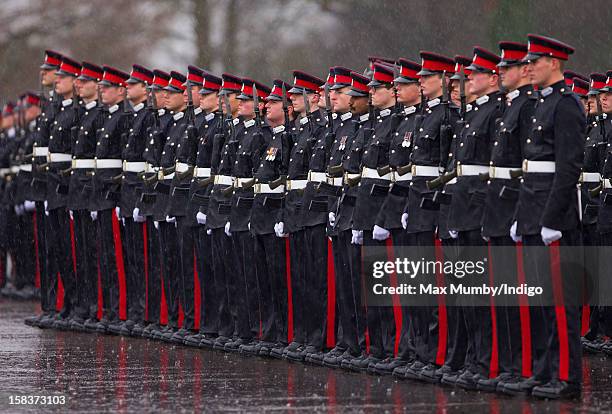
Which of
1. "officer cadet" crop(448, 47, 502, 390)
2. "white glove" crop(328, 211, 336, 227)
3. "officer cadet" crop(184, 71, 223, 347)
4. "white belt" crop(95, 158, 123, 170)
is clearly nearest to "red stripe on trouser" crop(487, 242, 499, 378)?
"officer cadet" crop(448, 47, 502, 390)

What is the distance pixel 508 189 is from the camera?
12297 mm

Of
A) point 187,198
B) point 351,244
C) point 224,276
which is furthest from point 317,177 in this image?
point 187,198

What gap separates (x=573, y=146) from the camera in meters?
11.9

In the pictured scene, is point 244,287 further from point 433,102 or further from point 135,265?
point 433,102

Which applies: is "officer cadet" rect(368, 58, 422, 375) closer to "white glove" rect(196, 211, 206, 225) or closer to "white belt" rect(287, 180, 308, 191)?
"white belt" rect(287, 180, 308, 191)

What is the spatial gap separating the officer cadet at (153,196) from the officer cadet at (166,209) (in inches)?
3.3

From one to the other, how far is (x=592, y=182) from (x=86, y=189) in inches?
209

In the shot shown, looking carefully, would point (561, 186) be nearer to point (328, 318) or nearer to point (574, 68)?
point (328, 318)

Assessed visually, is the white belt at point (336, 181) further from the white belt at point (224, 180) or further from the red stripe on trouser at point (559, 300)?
the red stripe on trouser at point (559, 300)

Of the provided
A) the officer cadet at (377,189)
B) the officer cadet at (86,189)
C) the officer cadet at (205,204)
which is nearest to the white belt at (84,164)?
the officer cadet at (86,189)

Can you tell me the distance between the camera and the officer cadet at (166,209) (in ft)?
56.4

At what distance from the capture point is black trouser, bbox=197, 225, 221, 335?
16.8 metres

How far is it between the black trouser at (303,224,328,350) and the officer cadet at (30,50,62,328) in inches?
172

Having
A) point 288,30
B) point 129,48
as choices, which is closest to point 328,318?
point 288,30
